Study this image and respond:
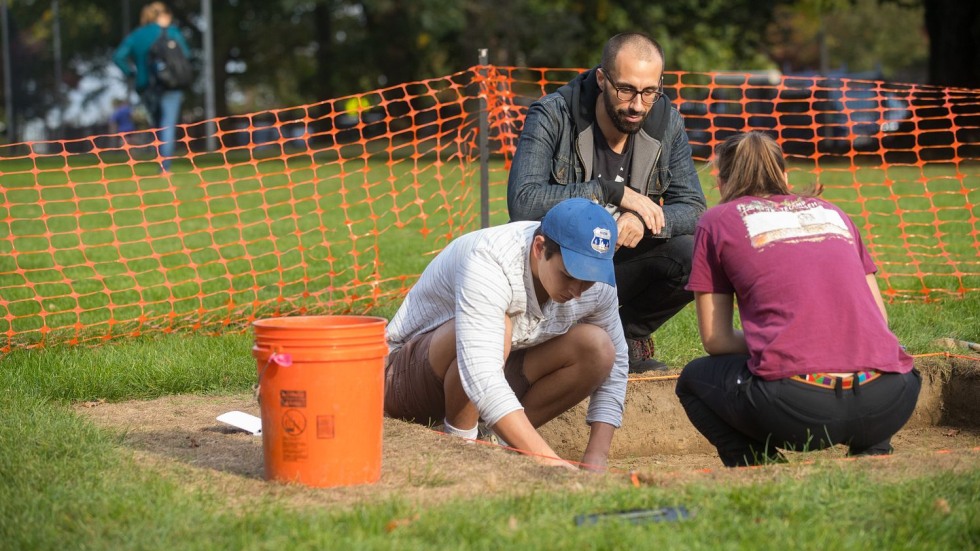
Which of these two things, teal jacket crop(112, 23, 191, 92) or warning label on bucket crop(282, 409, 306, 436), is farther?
teal jacket crop(112, 23, 191, 92)

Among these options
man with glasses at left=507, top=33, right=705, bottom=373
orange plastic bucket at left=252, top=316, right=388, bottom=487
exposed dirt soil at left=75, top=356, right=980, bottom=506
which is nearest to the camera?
orange plastic bucket at left=252, top=316, right=388, bottom=487

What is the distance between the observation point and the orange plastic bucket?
357cm

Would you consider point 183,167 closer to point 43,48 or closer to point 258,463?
point 258,463

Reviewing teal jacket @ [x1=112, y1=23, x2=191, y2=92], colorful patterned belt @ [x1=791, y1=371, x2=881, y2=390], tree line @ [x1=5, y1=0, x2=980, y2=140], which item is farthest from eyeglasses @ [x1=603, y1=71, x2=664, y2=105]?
tree line @ [x1=5, y1=0, x2=980, y2=140]

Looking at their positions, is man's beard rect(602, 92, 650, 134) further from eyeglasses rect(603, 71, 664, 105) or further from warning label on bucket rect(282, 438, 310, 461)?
warning label on bucket rect(282, 438, 310, 461)

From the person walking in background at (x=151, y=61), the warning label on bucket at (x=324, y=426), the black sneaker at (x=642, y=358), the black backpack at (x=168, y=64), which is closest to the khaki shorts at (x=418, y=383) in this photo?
the warning label on bucket at (x=324, y=426)

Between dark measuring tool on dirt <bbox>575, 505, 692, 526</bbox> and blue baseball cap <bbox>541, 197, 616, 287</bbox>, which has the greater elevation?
blue baseball cap <bbox>541, 197, 616, 287</bbox>

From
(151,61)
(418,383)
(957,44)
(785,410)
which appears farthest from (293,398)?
(957,44)

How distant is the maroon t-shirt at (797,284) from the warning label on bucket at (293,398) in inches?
58.1

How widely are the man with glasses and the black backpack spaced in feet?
32.2

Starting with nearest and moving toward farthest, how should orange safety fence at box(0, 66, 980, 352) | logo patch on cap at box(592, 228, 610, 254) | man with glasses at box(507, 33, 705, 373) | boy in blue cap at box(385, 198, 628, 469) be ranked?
logo patch on cap at box(592, 228, 610, 254) < boy in blue cap at box(385, 198, 628, 469) < man with glasses at box(507, 33, 705, 373) < orange safety fence at box(0, 66, 980, 352)

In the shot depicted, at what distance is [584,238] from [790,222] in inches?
29.2

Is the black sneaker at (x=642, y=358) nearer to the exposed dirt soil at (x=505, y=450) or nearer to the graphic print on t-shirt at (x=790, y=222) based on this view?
the exposed dirt soil at (x=505, y=450)

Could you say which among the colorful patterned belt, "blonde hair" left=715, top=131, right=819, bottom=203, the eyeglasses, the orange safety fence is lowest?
the orange safety fence
